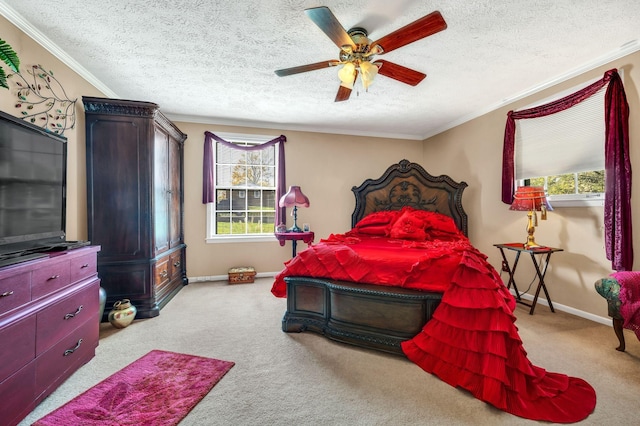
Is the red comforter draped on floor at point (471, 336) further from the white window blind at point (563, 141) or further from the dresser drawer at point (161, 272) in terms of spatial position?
the dresser drawer at point (161, 272)

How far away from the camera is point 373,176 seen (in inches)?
209

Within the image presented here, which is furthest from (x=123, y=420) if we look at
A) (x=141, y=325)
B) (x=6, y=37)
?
(x=6, y=37)

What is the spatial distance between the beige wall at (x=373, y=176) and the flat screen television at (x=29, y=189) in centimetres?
48

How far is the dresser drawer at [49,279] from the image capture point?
163 cm

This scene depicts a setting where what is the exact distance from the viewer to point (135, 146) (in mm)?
3002

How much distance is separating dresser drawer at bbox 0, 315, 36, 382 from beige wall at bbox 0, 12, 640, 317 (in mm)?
1443

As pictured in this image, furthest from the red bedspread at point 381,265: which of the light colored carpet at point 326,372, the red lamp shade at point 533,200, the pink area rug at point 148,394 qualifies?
the red lamp shade at point 533,200

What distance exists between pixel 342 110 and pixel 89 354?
3921mm

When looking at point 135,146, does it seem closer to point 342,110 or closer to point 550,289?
point 342,110

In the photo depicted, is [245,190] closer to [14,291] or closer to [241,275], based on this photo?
[241,275]

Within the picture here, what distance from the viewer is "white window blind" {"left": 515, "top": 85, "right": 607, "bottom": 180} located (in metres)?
2.83

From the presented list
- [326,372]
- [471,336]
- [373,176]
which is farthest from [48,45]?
[373,176]

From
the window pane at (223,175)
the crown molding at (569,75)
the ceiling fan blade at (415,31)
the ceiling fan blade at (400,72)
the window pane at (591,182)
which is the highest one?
the crown molding at (569,75)

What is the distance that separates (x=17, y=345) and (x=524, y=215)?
477cm
